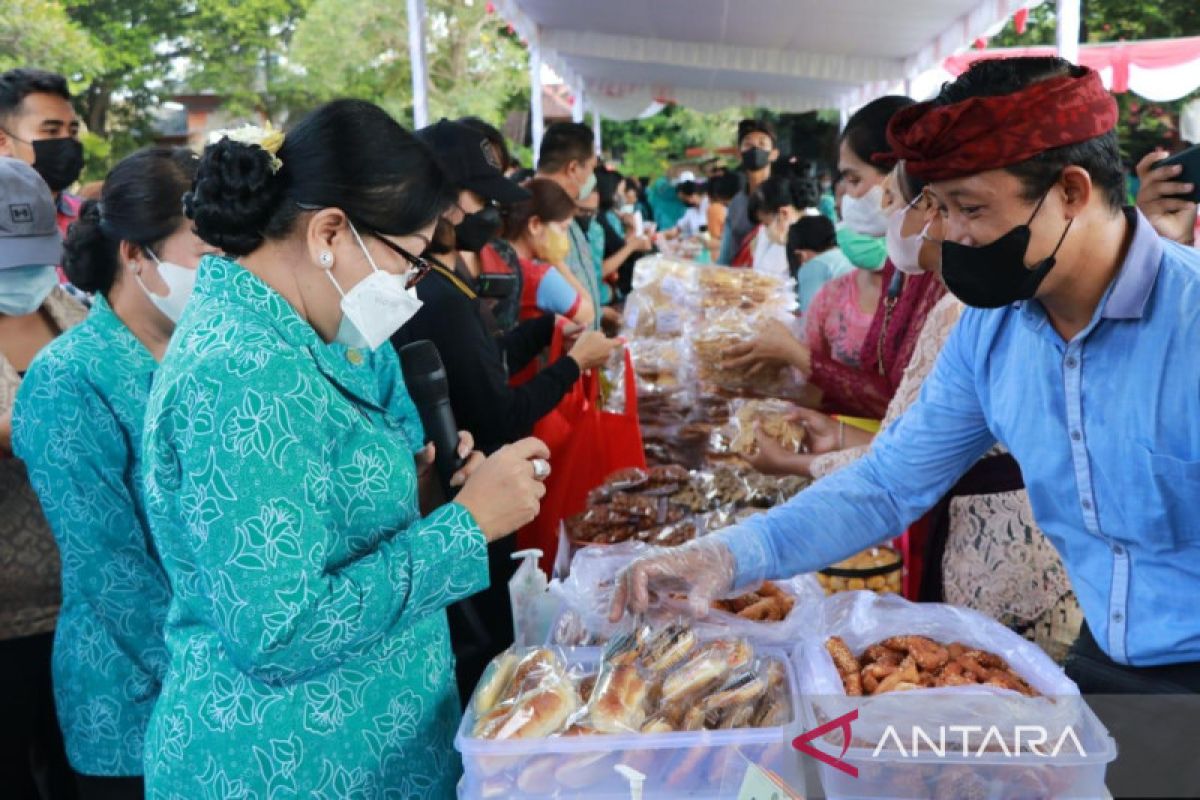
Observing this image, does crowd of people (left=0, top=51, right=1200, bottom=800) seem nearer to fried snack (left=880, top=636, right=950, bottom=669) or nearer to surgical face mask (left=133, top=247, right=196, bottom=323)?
surgical face mask (left=133, top=247, right=196, bottom=323)

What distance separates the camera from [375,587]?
1242mm

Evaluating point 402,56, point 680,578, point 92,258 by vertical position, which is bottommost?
point 680,578

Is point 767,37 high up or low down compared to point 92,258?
up

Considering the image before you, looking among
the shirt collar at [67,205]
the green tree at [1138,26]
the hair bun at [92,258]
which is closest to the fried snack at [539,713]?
the hair bun at [92,258]

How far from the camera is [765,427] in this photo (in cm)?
306

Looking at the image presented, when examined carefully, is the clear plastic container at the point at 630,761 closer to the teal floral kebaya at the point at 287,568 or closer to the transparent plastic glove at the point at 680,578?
the teal floral kebaya at the point at 287,568

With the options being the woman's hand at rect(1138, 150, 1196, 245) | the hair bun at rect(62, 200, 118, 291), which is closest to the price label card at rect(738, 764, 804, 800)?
the hair bun at rect(62, 200, 118, 291)

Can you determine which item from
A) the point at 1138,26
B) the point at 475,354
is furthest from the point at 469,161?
the point at 1138,26

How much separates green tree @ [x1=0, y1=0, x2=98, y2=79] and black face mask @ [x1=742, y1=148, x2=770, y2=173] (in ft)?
15.1

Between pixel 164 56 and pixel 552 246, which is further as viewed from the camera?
pixel 164 56

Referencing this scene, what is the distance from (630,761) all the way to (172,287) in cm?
139

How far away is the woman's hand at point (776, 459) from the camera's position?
273cm

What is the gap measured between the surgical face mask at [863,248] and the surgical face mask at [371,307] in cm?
197

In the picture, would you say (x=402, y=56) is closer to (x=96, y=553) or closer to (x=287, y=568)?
(x=96, y=553)
